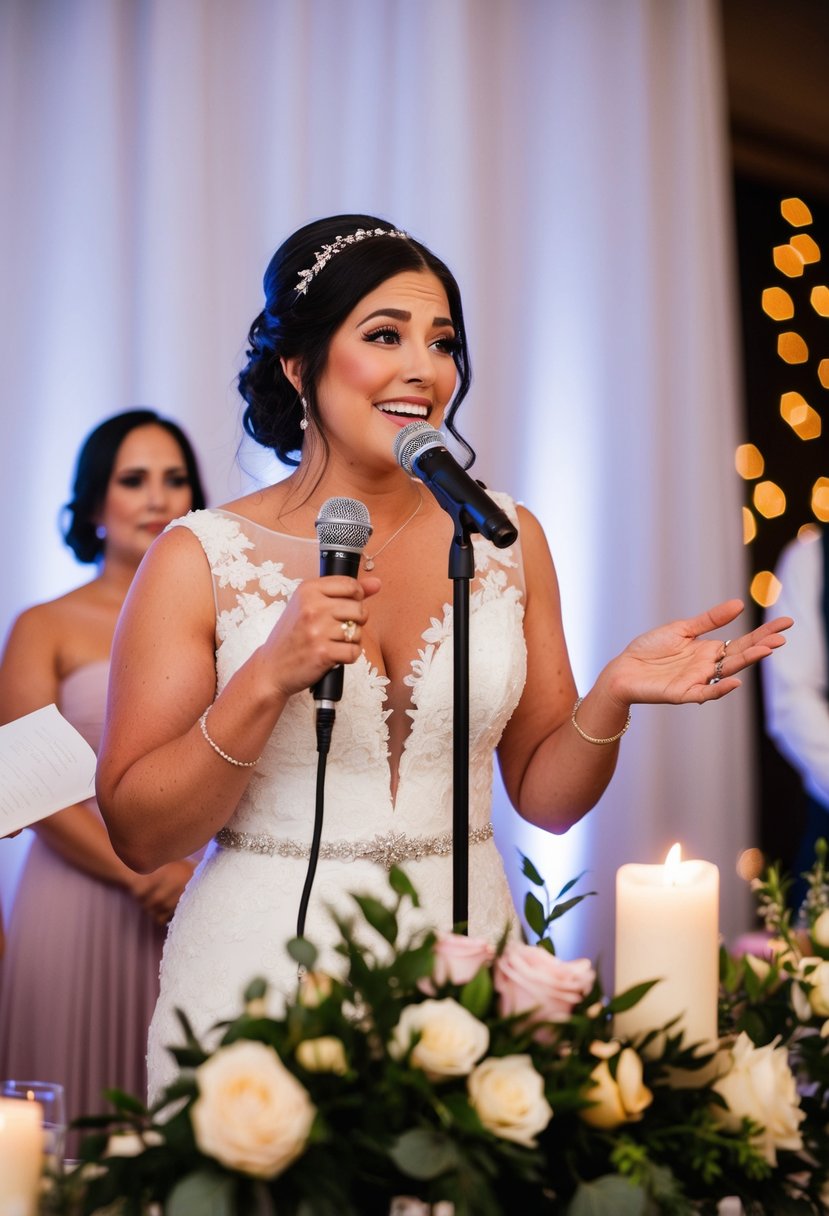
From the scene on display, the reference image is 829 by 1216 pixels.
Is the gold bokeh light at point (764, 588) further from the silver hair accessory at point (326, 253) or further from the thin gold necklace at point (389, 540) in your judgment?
the silver hair accessory at point (326, 253)

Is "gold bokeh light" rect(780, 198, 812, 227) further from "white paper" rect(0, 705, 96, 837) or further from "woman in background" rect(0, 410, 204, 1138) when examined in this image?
"white paper" rect(0, 705, 96, 837)

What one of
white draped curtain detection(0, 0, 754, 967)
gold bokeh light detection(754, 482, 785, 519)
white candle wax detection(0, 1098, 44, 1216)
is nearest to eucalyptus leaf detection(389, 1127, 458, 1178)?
white candle wax detection(0, 1098, 44, 1216)

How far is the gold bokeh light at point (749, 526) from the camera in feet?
17.6

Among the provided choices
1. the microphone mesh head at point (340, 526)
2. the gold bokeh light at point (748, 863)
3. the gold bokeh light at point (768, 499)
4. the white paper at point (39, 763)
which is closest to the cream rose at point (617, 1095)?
the microphone mesh head at point (340, 526)

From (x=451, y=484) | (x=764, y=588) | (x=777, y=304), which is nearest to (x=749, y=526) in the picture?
(x=764, y=588)

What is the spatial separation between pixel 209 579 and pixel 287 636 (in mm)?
516

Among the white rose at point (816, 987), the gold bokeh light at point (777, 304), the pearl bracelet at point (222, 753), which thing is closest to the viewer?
the white rose at point (816, 987)

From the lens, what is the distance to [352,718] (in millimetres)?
1911

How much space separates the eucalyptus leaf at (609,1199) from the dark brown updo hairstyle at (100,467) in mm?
2563

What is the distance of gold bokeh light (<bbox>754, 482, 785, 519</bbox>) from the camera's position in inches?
214

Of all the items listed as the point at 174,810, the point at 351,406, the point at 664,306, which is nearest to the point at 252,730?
the point at 174,810

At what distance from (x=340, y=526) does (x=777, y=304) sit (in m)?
4.49

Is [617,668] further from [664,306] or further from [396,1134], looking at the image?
[664,306]

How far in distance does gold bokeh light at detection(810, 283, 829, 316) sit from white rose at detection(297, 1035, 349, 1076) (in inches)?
202
